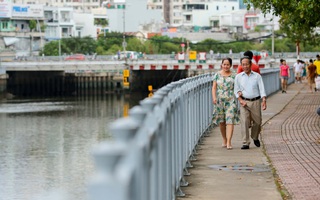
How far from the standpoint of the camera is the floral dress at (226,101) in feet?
64.3

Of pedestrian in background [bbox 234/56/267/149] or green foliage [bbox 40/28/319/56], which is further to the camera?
green foliage [bbox 40/28/319/56]

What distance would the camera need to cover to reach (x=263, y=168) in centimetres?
1659

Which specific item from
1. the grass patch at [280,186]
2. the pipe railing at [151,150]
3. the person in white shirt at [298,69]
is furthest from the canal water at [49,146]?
the person in white shirt at [298,69]

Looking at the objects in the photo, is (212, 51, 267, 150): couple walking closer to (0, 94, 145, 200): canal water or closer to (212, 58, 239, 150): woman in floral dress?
(212, 58, 239, 150): woman in floral dress

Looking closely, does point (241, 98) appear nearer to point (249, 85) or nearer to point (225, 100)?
point (249, 85)

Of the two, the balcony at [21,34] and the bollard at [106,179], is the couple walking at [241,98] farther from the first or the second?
the balcony at [21,34]

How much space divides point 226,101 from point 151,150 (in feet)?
36.7

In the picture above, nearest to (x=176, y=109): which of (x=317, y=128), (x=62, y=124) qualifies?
(x=317, y=128)

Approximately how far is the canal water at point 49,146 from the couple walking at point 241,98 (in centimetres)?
355

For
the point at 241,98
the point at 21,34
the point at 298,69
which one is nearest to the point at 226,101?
the point at 241,98

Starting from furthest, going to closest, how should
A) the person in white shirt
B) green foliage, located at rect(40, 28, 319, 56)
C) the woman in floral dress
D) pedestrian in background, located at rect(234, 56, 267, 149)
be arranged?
green foliage, located at rect(40, 28, 319, 56), the person in white shirt, the woman in floral dress, pedestrian in background, located at rect(234, 56, 267, 149)

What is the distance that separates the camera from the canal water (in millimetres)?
27938

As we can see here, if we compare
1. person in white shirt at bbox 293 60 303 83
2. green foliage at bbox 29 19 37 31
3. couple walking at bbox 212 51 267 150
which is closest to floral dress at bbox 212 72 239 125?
couple walking at bbox 212 51 267 150

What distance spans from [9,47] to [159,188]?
151 metres
